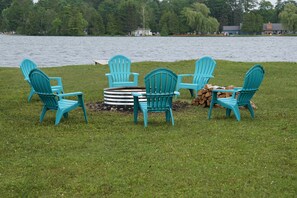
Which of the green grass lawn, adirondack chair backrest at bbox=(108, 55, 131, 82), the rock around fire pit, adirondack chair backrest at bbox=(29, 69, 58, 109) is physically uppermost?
adirondack chair backrest at bbox=(29, 69, 58, 109)

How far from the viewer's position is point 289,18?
82.6 meters

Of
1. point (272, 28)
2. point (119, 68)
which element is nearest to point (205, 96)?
point (119, 68)

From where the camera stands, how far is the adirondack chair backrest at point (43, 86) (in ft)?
25.4

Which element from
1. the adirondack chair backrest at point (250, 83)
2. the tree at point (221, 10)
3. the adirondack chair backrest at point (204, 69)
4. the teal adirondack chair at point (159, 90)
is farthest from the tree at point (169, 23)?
the teal adirondack chair at point (159, 90)

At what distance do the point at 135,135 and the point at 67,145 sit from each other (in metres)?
1.03

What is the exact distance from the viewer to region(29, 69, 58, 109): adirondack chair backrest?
7.75m

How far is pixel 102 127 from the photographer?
7832 millimetres

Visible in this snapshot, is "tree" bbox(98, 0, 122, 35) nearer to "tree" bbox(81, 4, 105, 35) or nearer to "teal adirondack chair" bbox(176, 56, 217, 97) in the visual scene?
"tree" bbox(81, 4, 105, 35)

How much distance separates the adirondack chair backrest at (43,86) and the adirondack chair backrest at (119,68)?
3555mm

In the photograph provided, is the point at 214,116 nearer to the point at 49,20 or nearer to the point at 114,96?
the point at 114,96

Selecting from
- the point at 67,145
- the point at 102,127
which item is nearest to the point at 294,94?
the point at 102,127

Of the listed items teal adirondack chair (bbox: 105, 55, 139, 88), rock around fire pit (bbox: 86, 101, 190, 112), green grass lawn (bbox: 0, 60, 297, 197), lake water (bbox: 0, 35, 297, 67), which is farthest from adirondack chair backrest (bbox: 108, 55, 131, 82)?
lake water (bbox: 0, 35, 297, 67)

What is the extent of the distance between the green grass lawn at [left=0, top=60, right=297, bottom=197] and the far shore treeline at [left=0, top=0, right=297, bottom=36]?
68.8 meters

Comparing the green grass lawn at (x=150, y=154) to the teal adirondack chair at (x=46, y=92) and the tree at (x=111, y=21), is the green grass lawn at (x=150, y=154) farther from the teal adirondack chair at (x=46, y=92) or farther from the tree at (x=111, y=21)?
the tree at (x=111, y=21)
